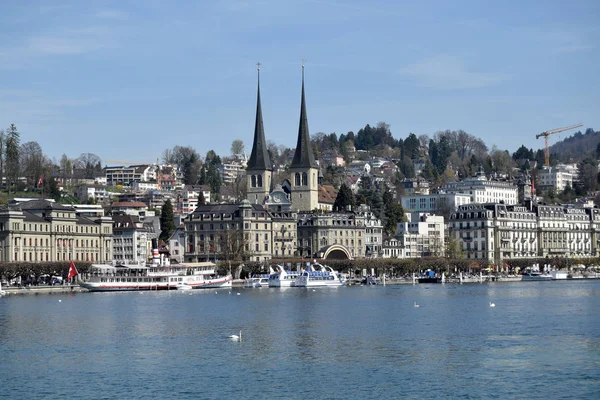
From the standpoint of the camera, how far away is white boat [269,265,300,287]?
360 ft

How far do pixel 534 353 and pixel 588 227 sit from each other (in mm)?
117691

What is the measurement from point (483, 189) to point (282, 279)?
77.6 metres

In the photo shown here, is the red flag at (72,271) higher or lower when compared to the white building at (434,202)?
lower

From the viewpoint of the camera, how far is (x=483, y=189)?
181 metres

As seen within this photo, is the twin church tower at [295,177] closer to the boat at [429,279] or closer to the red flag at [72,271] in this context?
the boat at [429,279]

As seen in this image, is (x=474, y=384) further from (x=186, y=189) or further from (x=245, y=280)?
(x=186, y=189)

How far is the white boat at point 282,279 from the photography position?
10975 centimetres

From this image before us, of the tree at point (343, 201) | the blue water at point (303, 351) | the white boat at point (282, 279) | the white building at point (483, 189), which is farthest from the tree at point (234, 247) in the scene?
the white building at point (483, 189)

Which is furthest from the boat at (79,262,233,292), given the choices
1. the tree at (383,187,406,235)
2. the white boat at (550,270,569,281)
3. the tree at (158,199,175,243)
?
the tree at (383,187,406,235)

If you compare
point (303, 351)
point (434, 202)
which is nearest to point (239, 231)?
point (434, 202)

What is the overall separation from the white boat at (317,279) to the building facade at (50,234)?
24.8 metres

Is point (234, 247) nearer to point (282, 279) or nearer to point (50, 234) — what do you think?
point (282, 279)

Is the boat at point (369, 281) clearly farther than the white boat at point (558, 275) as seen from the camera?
No

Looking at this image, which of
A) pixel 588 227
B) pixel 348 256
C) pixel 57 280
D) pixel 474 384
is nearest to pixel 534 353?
pixel 474 384
